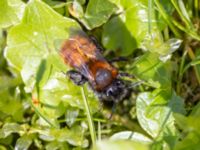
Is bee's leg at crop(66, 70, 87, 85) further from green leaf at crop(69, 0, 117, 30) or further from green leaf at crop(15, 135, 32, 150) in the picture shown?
green leaf at crop(15, 135, 32, 150)

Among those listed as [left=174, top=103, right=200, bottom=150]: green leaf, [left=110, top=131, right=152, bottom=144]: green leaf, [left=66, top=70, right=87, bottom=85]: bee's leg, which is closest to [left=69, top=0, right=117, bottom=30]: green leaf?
[left=66, top=70, right=87, bottom=85]: bee's leg

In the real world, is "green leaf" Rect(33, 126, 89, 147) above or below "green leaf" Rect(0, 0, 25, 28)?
below

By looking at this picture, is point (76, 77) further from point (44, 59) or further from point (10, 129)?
point (10, 129)

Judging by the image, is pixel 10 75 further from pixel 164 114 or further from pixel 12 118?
pixel 164 114

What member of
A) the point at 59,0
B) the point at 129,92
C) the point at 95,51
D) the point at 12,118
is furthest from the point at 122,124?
the point at 59,0

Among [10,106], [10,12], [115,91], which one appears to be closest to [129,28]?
Answer: [115,91]

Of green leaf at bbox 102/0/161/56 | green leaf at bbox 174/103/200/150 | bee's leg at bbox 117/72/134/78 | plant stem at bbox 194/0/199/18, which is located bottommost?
bee's leg at bbox 117/72/134/78
